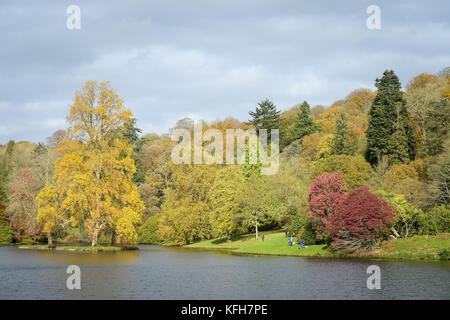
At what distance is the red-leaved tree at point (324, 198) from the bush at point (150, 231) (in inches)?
1709

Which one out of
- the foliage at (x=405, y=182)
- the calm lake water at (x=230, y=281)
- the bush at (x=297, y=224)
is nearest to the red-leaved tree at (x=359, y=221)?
the calm lake water at (x=230, y=281)

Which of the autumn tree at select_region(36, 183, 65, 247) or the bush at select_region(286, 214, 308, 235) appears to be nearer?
the bush at select_region(286, 214, 308, 235)

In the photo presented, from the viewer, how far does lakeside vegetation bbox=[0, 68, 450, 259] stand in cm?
4662

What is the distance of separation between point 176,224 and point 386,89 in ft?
132

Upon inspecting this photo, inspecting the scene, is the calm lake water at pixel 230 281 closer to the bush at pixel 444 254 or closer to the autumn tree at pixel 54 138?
the bush at pixel 444 254

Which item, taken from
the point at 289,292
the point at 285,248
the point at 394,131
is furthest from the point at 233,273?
the point at 394,131

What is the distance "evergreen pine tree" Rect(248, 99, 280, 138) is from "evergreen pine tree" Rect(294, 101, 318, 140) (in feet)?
21.3

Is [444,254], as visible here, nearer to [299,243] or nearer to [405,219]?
[405,219]

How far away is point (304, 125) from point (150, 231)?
38909mm

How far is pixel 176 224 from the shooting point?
2972 inches

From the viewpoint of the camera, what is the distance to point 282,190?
7112cm

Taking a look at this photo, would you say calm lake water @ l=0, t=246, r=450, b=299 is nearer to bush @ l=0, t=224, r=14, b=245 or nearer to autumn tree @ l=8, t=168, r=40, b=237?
autumn tree @ l=8, t=168, r=40, b=237

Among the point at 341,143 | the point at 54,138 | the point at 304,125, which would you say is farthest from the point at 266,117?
the point at 54,138

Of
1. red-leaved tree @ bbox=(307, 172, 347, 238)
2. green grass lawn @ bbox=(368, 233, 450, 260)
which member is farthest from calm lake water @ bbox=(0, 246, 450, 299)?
red-leaved tree @ bbox=(307, 172, 347, 238)
